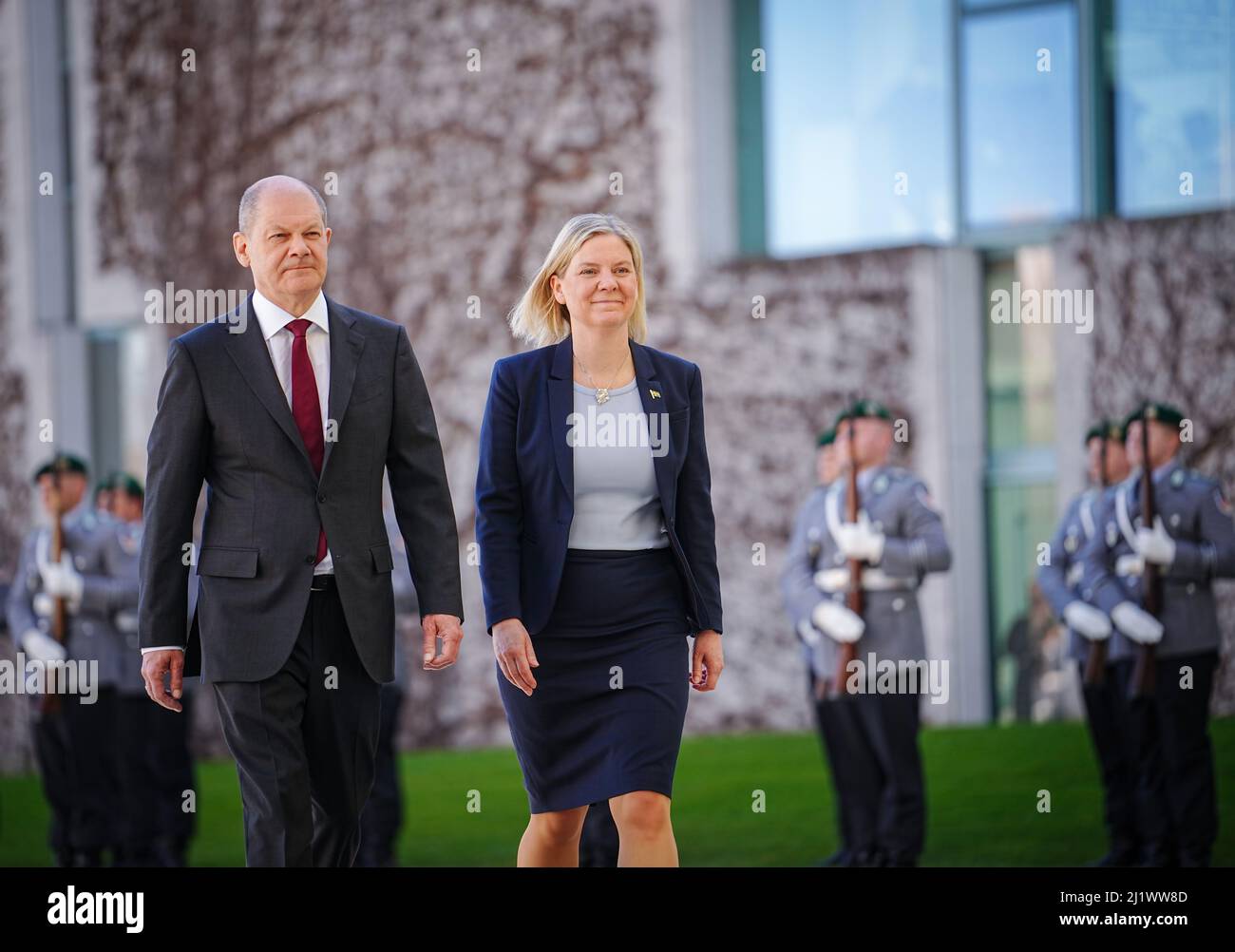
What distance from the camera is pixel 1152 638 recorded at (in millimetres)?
7434

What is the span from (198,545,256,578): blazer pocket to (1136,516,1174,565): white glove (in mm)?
4461

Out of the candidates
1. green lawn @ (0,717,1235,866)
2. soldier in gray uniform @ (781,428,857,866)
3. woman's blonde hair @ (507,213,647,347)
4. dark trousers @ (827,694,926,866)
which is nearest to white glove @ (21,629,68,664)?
green lawn @ (0,717,1235,866)

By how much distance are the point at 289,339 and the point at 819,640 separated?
4.30 meters

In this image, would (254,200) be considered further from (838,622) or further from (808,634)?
(808,634)

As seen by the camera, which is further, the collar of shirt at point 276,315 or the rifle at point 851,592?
the rifle at point 851,592

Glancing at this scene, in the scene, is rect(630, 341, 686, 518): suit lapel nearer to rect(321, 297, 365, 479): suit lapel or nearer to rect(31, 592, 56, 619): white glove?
rect(321, 297, 365, 479): suit lapel

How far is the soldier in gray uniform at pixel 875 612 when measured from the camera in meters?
7.82

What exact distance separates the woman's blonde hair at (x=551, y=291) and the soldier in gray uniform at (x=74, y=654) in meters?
4.90

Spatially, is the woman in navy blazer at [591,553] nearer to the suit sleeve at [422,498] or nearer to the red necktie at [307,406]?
the suit sleeve at [422,498]

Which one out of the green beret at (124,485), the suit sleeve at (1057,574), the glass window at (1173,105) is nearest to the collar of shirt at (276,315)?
the suit sleeve at (1057,574)

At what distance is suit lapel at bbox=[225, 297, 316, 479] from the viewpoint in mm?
4316

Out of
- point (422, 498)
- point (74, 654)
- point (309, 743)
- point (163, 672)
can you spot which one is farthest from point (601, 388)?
point (74, 654)
